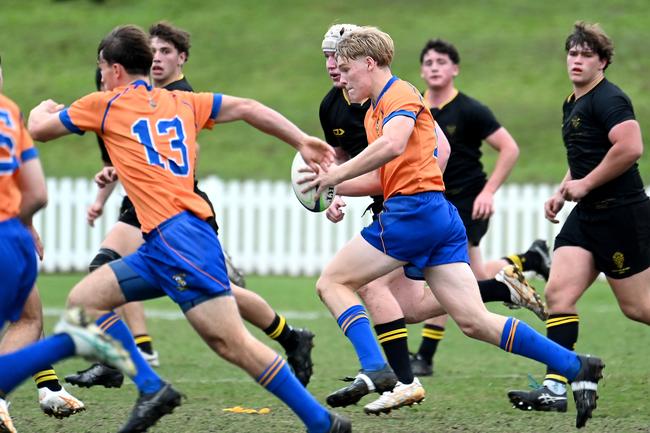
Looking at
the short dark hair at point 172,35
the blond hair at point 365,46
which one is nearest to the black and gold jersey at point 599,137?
the blond hair at point 365,46

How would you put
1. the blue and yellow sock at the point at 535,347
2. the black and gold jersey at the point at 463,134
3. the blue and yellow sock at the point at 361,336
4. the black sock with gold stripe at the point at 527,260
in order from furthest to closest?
1. the black and gold jersey at the point at 463,134
2. the black sock with gold stripe at the point at 527,260
3. the blue and yellow sock at the point at 361,336
4. the blue and yellow sock at the point at 535,347

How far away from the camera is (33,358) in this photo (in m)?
5.19

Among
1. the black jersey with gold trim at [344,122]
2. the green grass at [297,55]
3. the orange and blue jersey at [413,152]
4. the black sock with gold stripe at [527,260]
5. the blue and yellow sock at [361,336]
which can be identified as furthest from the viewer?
the green grass at [297,55]

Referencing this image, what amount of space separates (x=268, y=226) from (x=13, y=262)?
12.2m

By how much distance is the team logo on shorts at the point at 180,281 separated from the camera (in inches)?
211

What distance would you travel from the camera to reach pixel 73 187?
17.6m

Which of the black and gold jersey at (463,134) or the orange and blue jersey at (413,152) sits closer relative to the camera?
the orange and blue jersey at (413,152)

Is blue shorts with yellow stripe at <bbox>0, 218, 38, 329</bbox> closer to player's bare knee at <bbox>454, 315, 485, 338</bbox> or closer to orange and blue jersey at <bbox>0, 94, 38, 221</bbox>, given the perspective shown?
orange and blue jersey at <bbox>0, 94, 38, 221</bbox>

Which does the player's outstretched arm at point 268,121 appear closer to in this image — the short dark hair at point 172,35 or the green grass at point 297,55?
the short dark hair at point 172,35

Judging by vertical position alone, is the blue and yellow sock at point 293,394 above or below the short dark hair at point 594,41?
below

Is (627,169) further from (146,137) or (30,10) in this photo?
(30,10)

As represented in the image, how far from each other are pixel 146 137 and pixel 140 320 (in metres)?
3.52

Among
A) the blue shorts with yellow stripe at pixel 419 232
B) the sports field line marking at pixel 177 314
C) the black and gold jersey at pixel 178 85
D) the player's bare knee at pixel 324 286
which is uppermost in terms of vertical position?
the black and gold jersey at pixel 178 85

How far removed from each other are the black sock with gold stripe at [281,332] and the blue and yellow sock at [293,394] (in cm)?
163
